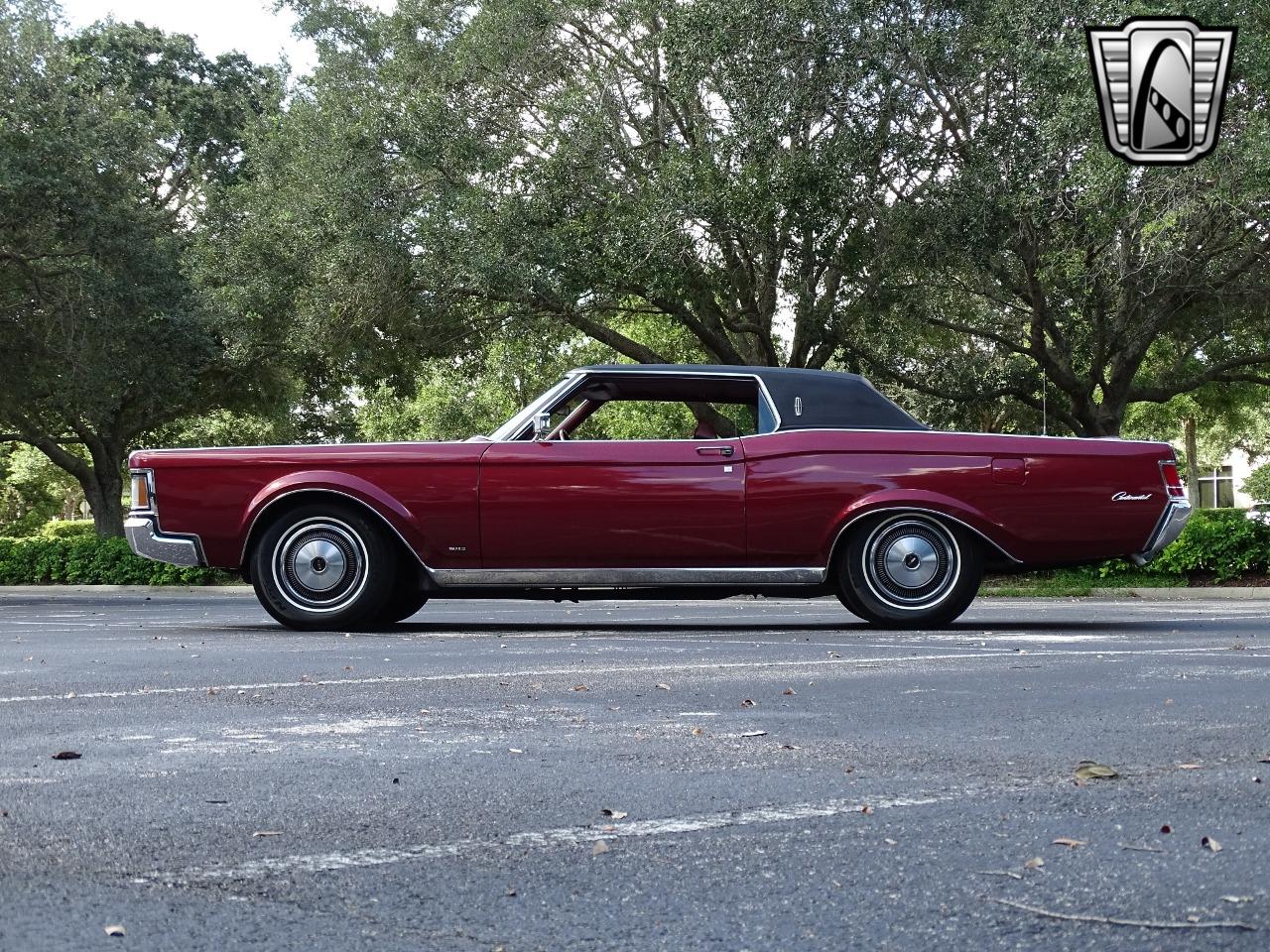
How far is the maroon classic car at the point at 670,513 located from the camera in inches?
396

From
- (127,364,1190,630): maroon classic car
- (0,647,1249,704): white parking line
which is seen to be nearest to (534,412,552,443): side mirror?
(127,364,1190,630): maroon classic car

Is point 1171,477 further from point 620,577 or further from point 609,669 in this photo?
point 609,669

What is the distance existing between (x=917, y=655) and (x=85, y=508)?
83.5 metres

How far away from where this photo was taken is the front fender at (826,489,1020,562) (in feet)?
32.9

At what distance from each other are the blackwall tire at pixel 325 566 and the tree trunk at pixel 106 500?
2566cm

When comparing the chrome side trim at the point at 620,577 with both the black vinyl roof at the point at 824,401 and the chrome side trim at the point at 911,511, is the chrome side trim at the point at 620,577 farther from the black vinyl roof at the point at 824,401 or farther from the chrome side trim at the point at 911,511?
the black vinyl roof at the point at 824,401

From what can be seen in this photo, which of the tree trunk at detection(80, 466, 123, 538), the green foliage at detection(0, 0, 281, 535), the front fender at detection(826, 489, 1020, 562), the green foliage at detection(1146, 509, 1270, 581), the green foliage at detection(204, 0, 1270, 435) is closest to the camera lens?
the front fender at detection(826, 489, 1020, 562)

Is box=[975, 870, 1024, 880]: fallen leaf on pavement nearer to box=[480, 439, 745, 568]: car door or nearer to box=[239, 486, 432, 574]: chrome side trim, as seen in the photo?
box=[480, 439, 745, 568]: car door

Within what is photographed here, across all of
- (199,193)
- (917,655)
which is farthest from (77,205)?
(917,655)

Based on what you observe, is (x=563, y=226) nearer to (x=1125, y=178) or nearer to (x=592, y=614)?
(x=1125, y=178)

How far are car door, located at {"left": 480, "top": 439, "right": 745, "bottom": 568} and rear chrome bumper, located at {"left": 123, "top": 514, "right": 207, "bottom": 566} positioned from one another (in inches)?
75.6

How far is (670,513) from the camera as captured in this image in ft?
33.0

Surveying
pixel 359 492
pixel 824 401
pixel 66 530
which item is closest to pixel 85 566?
pixel 359 492

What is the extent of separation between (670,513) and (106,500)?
1114 inches
